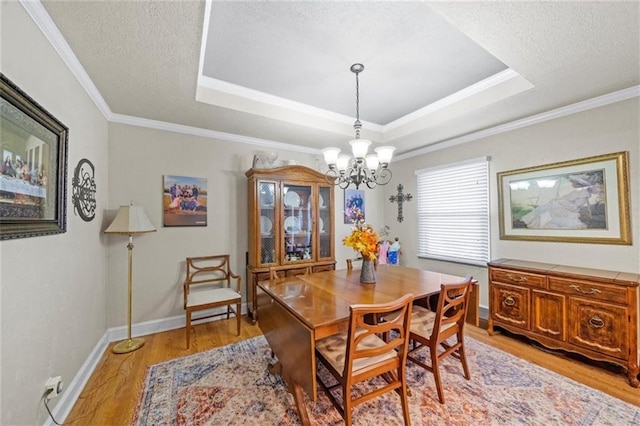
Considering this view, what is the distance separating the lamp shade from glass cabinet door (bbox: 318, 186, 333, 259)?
215cm

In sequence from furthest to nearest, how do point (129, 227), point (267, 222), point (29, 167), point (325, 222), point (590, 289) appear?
point (325, 222)
point (267, 222)
point (129, 227)
point (590, 289)
point (29, 167)

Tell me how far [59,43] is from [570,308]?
4.53 m

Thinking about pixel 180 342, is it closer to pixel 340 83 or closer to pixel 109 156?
pixel 109 156

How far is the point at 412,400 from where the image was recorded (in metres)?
1.88

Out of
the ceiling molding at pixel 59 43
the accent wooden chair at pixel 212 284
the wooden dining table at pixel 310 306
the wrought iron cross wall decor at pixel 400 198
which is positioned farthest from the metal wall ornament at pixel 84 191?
the wrought iron cross wall decor at pixel 400 198

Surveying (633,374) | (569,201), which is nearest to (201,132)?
(569,201)

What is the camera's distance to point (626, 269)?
236 cm

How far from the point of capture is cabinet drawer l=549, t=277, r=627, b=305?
211 centimetres

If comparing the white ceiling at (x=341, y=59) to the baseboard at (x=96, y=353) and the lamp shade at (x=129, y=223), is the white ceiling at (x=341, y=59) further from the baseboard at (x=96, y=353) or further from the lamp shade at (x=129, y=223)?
the baseboard at (x=96, y=353)

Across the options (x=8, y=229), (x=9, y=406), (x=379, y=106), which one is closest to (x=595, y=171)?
(x=379, y=106)

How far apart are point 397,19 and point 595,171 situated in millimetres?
2483

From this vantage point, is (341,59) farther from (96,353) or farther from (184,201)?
(96,353)

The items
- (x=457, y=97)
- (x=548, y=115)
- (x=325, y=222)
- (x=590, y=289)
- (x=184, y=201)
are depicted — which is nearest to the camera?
(x=590, y=289)

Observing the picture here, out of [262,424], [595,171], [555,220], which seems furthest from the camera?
[555,220]
